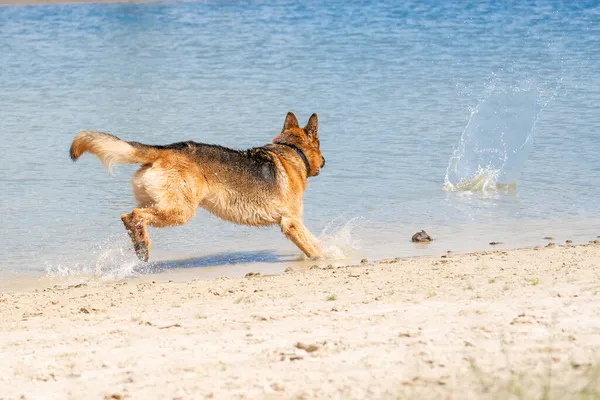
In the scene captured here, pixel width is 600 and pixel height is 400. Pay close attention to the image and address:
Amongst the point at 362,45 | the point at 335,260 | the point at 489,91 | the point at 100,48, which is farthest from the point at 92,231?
the point at 100,48

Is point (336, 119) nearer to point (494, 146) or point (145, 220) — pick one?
point (494, 146)

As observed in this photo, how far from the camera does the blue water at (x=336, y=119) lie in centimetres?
909

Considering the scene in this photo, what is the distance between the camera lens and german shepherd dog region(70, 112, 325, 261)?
7.71 metres

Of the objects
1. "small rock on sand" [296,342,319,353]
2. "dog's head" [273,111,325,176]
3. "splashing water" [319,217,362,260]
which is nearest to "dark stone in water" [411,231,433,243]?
"splashing water" [319,217,362,260]

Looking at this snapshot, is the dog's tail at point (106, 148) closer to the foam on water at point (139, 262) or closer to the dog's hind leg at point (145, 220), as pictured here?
the dog's hind leg at point (145, 220)

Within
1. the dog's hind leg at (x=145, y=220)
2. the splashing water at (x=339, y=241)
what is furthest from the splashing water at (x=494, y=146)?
the dog's hind leg at (x=145, y=220)

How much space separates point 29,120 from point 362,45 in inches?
399

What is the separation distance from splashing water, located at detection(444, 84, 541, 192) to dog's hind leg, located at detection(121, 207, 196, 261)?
385cm

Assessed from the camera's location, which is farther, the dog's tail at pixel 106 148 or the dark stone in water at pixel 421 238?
the dark stone in water at pixel 421 238

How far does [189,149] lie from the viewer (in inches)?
313

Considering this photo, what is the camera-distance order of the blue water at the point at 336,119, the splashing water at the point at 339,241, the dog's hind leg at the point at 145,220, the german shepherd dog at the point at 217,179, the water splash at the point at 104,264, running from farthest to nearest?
the blue water at the point at 336,119
the splashing water at the point at 339,241
the water splash at the point at 104,264
the dog's hind leg at the point at 145,220
the german shepherd dog at the point at 217,179

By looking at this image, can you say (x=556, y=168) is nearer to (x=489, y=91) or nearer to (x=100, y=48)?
(x=489, y=91)

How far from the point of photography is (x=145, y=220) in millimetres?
7840

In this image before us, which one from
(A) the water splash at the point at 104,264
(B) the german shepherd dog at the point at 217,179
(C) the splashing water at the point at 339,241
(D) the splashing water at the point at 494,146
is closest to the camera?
(B) the german shepherd dog at the point at 217,179
